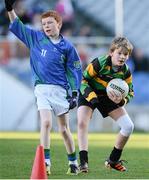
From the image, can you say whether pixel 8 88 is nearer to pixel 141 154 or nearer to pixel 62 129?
pixel 141 154

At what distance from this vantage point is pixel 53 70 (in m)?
9.33

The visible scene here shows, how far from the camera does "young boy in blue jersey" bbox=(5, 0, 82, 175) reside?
366 inches

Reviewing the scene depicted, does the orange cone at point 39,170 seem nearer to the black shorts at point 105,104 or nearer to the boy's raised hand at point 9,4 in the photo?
the black shorts at point 105,104

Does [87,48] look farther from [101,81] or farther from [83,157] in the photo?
[83,157]

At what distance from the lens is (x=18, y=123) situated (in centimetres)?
2239

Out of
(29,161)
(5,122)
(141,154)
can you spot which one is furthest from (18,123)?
(29,161)

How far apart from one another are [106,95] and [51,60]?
32.3 inches

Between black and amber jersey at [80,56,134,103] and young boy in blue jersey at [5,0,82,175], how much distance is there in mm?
119

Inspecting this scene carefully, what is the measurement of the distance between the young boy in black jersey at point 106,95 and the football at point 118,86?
0.05 meters

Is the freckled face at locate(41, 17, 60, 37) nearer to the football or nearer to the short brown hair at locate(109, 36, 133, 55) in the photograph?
the short brown hair at locate(109, 36, 133, 55)

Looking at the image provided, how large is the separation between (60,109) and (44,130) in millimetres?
339

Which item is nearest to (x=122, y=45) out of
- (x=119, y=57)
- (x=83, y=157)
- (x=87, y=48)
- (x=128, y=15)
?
(x=119, y=57)

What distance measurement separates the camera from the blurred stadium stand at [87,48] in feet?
73.4

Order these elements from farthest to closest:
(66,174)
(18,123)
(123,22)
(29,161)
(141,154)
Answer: (123,22) → (18,123) → (141,154) → (29,161) → (66,174)
